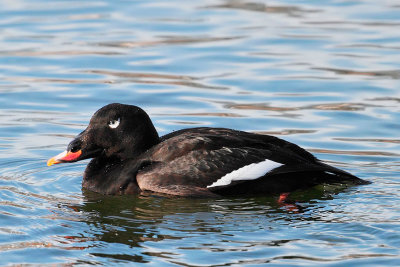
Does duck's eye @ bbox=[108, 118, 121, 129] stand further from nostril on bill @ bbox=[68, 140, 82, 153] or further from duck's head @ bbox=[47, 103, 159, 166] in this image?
nostril on bill @ bbox=[68, 140, 82, 153]

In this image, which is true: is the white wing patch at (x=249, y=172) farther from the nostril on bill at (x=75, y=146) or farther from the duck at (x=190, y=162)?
the nostril on bill at (x=75, y=146)

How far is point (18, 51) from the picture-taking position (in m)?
15.6

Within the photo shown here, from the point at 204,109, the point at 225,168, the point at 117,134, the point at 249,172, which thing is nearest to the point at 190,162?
the point at 225,168

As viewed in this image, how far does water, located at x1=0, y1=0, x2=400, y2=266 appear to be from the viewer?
7.71 meters

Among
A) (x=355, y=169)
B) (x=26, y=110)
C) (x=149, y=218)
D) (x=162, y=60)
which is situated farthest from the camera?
(x=162, y=60)

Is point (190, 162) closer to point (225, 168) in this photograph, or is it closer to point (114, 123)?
point (225, 168)

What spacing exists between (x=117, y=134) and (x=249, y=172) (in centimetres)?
148

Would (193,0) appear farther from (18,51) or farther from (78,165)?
(78,165)

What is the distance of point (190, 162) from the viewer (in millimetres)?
9008

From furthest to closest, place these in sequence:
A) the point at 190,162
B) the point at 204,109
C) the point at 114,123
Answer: the point at 204,109 < the point at 114,123 < the point at 190,162

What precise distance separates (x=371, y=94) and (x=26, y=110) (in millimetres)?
4815

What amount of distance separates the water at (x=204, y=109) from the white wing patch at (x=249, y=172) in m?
0.21

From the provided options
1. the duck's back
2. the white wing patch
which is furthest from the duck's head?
the white wing patch

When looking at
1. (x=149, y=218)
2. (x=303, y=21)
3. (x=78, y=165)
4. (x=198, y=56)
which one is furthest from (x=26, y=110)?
(x=303, y=21)
